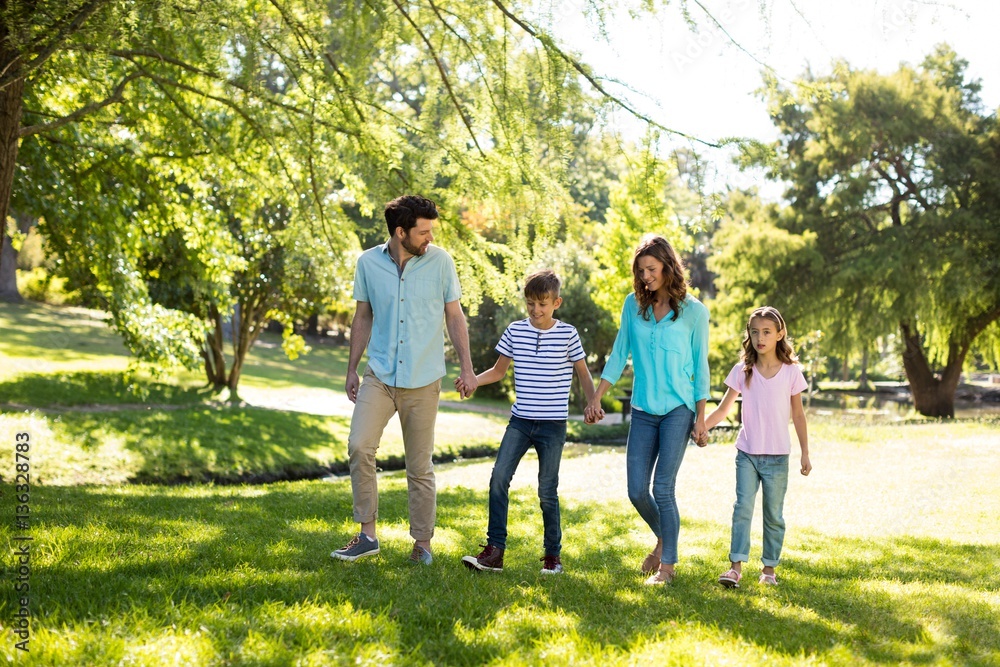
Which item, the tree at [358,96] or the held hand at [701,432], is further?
the tree at [358,96]

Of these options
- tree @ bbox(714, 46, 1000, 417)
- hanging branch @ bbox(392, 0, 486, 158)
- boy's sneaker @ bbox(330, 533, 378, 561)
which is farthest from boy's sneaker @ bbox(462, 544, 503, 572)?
tree @ bbox(714, 46, 1000, 417)

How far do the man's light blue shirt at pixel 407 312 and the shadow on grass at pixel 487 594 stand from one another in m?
1.07

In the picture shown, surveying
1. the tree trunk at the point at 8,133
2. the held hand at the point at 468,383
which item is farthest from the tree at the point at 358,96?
the held hand at the point at 468,383

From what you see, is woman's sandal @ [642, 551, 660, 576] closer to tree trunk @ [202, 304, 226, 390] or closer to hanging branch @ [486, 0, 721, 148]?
hanging branch @ [486, 0, 721, 148]

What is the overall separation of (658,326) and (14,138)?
582 centimetres

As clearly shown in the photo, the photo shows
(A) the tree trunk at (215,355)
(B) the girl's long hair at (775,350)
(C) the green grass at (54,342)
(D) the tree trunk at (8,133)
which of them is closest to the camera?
(B) the girl's long hair at (775,350)

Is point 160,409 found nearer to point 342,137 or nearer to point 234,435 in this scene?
point 234,435

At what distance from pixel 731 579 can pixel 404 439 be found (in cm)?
194

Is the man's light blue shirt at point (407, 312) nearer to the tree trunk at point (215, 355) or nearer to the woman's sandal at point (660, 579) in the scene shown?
the woman's sandal at point (660, 579)

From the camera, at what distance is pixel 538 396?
184 inches

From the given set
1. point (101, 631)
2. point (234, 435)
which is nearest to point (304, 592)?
point (101, 631)

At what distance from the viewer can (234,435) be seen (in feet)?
46.8

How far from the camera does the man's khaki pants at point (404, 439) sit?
4652 mm

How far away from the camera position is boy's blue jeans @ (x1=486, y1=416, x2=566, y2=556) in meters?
4.70
